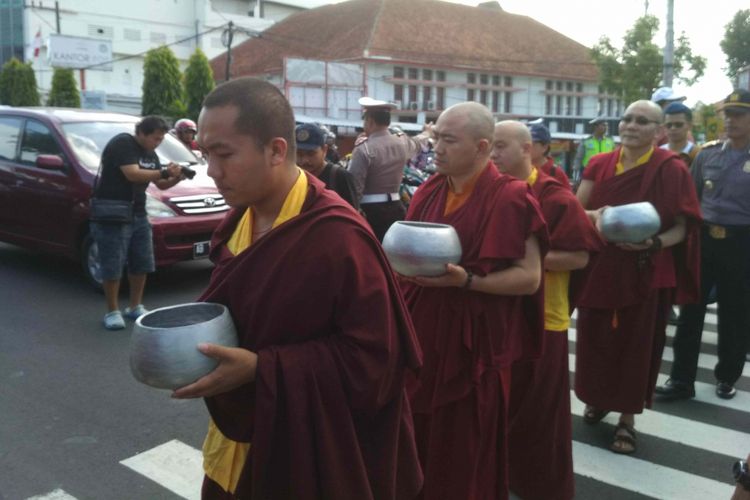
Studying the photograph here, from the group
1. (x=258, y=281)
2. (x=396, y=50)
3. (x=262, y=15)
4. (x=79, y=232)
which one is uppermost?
(x=262, y=15)

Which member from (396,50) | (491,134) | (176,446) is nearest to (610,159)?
(491,134)

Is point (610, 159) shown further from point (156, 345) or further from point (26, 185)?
point (26, 185)

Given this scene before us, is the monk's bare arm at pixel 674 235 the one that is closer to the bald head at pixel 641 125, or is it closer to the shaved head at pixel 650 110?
the bald head at pixel 641 125

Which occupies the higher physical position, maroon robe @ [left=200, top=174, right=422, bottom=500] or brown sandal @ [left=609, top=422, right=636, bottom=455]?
maroon robe @ [left=200, top=174, right=422, bottom=500]

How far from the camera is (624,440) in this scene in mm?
4035

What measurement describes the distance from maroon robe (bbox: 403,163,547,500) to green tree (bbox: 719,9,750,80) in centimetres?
5980

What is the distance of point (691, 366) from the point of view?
484cm

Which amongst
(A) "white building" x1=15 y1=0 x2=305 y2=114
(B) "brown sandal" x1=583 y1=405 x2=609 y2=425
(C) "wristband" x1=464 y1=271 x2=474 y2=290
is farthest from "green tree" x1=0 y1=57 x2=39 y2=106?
(C) "wristband" x1=464 y1=271 x2=474 y2=290

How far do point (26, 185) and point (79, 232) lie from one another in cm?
101

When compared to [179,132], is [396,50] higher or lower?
higher

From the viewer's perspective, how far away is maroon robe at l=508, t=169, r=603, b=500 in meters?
3.27

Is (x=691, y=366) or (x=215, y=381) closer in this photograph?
(x=215, y=381)

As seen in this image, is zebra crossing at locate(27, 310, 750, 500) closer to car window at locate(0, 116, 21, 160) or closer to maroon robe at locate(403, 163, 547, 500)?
maroon robe at locate(403, 163, 547, 500)

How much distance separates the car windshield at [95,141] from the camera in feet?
24.2
